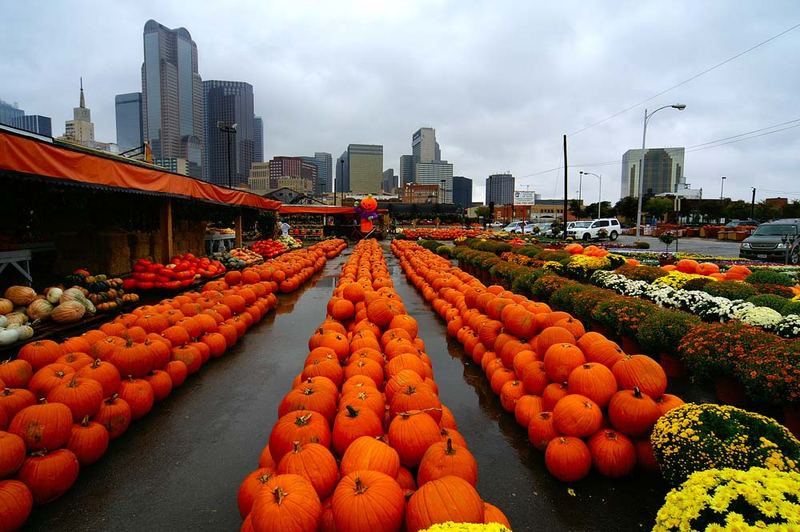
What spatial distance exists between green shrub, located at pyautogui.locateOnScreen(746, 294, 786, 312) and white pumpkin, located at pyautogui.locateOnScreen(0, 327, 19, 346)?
9808 millimetres

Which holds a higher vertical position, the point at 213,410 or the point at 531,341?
the point at 531,341

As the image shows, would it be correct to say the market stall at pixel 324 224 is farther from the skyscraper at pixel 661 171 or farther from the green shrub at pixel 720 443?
the skyscraper at pixel 661 171

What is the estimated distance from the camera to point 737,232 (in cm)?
4159

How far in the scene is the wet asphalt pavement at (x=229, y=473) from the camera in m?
3.03

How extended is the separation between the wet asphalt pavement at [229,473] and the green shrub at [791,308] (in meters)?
3.72

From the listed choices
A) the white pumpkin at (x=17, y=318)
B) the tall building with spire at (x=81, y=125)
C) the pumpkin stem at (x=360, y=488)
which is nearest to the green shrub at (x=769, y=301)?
the pumpkin stem at (x=360, y=488)

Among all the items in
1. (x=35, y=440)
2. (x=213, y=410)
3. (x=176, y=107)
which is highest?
(x=176, y=107)

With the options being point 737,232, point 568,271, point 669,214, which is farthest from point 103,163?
point 669,214

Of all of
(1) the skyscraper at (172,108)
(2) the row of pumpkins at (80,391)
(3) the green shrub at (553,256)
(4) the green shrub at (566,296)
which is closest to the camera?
(2) the row of pumpkins at (80,391)

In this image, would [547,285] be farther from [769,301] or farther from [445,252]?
[445,252]

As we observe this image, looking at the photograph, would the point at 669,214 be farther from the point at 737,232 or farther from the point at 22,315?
the point at 22,315

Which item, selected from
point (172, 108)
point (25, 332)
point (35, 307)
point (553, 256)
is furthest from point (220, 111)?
point (25, 332)

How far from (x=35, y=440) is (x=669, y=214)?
101083mm

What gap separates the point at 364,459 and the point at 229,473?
159 cm
